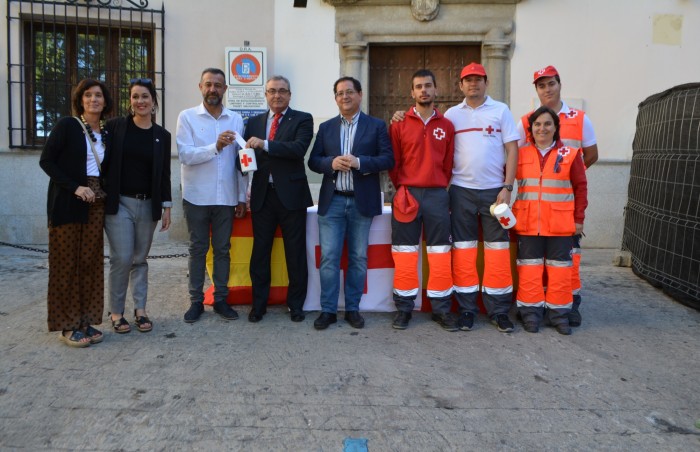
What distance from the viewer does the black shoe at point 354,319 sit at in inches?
173

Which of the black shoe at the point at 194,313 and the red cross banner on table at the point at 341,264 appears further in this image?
the red cross banner on table at the point at 341,264

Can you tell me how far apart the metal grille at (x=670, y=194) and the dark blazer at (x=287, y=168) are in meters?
3.23

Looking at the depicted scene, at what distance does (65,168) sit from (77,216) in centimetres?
33

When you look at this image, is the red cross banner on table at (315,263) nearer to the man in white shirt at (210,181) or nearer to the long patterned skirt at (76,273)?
the man in white shirt at (210,181)

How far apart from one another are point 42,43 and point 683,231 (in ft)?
26.9

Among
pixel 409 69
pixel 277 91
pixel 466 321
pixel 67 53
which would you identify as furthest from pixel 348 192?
pixel 67 53

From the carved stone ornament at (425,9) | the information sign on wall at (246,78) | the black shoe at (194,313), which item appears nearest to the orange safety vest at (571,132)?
the black shoe at (194,313)

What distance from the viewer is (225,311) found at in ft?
15.0

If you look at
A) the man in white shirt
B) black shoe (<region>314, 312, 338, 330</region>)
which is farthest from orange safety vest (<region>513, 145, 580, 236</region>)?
the man in white shirt

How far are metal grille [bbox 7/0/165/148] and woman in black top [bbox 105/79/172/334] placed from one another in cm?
405

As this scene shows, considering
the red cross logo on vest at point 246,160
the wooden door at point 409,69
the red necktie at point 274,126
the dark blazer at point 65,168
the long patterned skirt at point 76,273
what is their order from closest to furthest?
the dark blazer at point 65,168 < the long patterned skirt at point 76,273 < the red cross logo on vest at point 246,160 < the red necktie at point 274,126 < the wooden door at point 409,69

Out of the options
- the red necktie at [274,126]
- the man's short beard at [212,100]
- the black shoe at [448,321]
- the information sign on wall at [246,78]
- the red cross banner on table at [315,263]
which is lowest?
the black shoe at [448,321]

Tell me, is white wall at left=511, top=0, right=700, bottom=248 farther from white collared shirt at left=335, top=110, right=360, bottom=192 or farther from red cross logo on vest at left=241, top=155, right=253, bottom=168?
red cross logo on vest at left=241, top=155, right=253, bottom=168

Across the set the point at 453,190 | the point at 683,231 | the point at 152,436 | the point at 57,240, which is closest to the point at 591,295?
the point at 683,231
